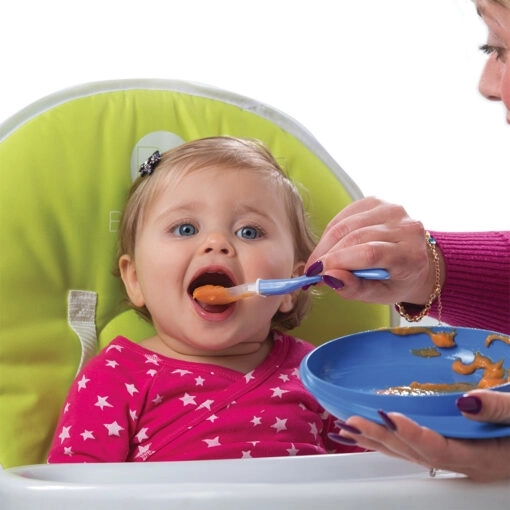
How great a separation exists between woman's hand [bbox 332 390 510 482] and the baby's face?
0.33 m

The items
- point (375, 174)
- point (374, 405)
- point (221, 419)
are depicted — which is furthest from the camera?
point (375, 174)

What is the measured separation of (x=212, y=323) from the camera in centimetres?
103

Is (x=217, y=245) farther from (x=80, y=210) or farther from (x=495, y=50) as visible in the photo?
(x=495, y=50)

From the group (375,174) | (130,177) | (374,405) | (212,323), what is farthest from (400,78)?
(374,405)

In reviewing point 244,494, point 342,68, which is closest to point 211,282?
point 244,494

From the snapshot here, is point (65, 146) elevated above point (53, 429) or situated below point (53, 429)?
above

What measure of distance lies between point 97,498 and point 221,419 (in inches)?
12.5

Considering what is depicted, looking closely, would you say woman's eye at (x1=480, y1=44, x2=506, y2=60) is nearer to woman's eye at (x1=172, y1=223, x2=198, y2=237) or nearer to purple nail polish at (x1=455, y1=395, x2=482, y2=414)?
woman's eye at (x1=172, y1=223, x2=198, y2=237)

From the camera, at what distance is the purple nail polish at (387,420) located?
68 cm

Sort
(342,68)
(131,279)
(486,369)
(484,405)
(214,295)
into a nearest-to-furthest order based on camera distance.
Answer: (484,405) → (486,369) → (214,295) → (131,279) → (342,68)

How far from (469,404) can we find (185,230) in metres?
0.47

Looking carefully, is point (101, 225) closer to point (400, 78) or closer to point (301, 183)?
point (301, 183)

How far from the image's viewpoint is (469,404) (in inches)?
26.5

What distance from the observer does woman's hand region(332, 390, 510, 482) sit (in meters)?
0.68
